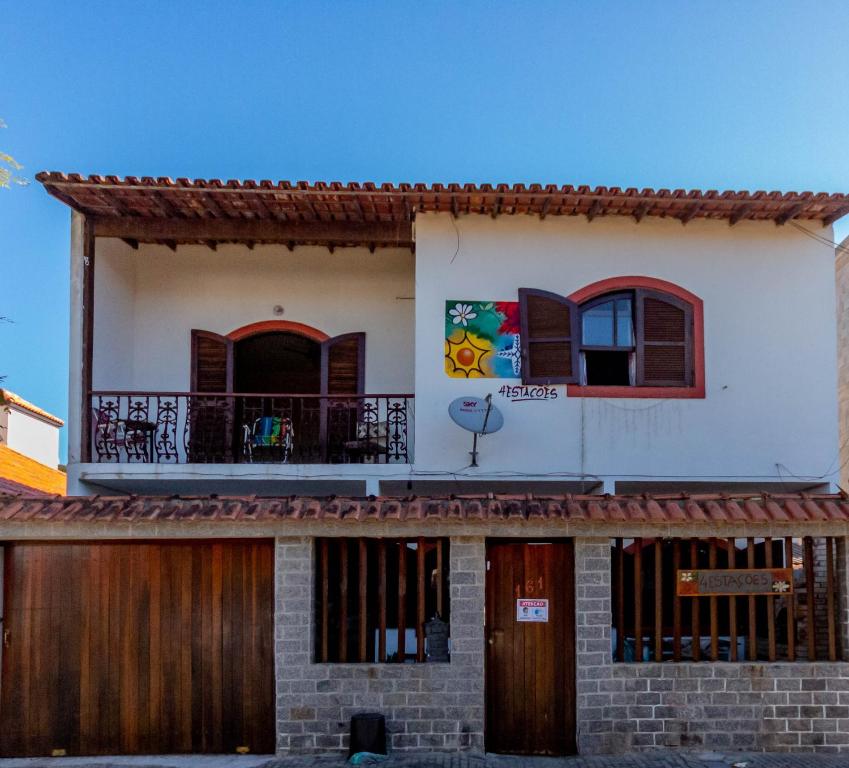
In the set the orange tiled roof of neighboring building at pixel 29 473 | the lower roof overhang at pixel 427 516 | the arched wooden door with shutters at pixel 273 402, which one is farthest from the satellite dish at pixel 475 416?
the orange tiled roof of neighboring building at pixel 29 473

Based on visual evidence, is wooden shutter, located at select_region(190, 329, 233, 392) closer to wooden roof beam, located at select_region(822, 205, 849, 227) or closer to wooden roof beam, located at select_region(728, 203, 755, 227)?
wooden roof beam, located at select_region(728, 203, 755, 227)

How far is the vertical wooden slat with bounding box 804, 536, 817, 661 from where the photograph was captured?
7664mm

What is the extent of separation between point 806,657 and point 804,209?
5.52 meters

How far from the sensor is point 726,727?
7410 mm

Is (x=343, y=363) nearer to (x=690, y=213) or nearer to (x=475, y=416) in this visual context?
(x=475, y=416)

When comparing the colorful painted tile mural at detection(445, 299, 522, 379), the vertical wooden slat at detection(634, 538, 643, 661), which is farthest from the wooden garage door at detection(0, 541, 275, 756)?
the vertical wooden slat at detection(634, 538, 643, 661)

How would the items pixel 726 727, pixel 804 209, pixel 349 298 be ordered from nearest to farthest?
pixel 726 727, pixel 804 209, pixel 349 298

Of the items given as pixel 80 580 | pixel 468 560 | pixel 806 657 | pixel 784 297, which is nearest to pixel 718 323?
pixel 784 297

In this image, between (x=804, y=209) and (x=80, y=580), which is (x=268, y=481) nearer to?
(x=80, y=580)

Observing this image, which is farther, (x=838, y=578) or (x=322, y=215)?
(x=322, y=215)

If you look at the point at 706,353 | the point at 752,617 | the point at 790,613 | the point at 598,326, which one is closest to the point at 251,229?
the point at 598,326

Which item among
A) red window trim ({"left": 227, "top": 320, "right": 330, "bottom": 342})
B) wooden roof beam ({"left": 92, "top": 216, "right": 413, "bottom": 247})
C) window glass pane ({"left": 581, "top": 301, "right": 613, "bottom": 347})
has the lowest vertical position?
window glass pane ({"left": 581, "top": 301, "right": 613, "bottom": 347})

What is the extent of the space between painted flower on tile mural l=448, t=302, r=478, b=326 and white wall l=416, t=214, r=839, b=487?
0.13 meters

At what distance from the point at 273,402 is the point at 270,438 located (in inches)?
19.8
